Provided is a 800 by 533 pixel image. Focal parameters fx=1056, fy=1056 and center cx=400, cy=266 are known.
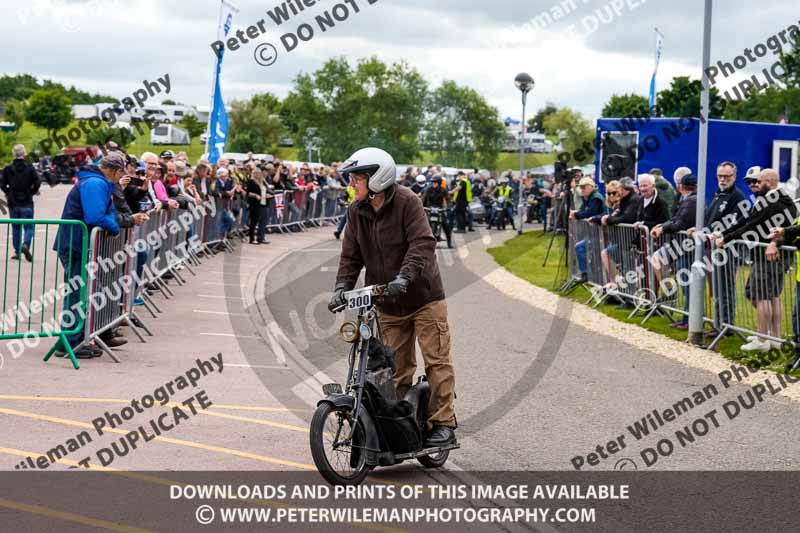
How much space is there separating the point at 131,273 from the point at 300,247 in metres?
15.5

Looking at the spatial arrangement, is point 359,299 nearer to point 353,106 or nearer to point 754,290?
point 754,290

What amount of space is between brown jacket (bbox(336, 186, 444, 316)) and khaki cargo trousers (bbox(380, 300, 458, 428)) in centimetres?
7

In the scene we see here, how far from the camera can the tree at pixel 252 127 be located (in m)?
124

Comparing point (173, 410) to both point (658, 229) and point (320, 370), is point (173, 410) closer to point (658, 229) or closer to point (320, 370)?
point (320, 370)

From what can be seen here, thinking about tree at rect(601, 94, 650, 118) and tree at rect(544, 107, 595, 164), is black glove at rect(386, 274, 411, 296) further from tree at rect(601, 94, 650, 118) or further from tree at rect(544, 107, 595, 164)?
tree at rect(544, 107, 595, 164)

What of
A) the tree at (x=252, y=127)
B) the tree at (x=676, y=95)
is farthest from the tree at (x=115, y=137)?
the tree at (x=252, y=127)

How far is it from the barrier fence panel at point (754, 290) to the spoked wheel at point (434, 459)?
17.9 feet

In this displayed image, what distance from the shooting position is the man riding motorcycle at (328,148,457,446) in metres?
6.53

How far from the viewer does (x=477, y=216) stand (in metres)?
44.3

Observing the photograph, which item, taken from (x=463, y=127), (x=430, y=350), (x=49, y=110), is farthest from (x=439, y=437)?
(x=463, y=127)

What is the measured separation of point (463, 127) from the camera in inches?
5271

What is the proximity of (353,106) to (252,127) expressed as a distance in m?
17.6

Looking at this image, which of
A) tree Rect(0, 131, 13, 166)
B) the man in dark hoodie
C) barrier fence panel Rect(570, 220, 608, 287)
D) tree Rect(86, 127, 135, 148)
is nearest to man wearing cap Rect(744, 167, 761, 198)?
barrier fence panel Rect(570, 220, 608, 287)

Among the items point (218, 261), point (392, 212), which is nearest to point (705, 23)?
point (392, 212)
